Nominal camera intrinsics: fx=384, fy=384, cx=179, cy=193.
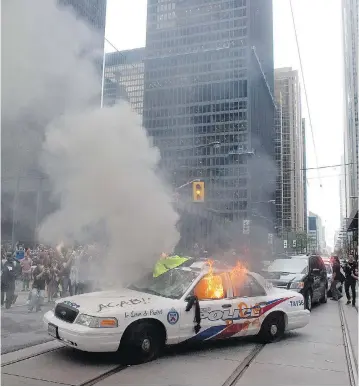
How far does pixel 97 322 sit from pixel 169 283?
156 cm

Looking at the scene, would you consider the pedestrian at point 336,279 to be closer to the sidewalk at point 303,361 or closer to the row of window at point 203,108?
the sidewalk at point 303,361

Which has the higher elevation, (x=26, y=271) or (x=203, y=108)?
(x=203, y=108)

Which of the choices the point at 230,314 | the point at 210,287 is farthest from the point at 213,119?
the point at 230,314

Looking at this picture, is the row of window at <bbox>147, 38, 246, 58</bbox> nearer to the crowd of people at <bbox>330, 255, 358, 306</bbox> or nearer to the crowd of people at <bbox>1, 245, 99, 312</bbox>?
the crowd of people at <bbox>1, 245, 99, 312</bbox>

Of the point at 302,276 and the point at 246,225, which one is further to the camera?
the point at 246,225

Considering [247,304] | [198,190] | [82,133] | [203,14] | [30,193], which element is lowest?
[247,304]

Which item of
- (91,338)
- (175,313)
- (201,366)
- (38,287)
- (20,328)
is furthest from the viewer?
(38,287)

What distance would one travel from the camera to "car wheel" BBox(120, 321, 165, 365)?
16.7 ft

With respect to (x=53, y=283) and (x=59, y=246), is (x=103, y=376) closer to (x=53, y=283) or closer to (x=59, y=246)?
(x=59, y=246)

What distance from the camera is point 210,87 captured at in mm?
14625

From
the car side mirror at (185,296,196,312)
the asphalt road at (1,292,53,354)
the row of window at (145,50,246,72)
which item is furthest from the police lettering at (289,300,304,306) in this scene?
the row of window at (145,50,246,72)

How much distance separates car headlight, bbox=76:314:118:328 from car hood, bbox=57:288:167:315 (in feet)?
0.25

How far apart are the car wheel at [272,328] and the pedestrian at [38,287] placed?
17.3 ft

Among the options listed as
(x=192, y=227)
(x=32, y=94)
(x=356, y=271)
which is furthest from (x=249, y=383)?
(x=192, y=227)
